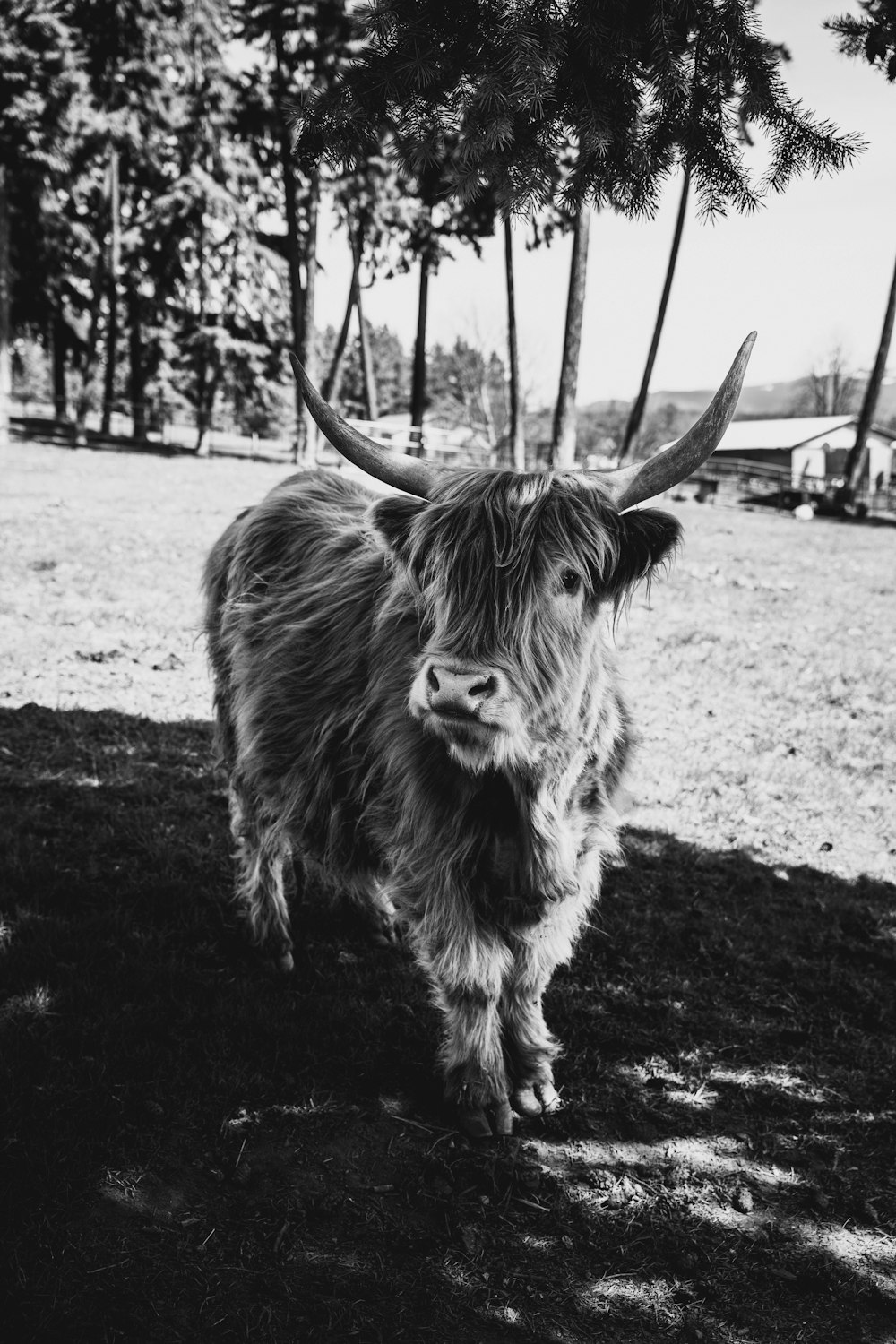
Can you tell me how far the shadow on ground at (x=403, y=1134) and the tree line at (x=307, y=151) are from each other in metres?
3.28

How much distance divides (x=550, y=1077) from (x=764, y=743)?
4040 millimetres

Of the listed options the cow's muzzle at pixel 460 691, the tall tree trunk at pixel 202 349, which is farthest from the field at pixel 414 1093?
the tall tree trunk at pixel 202 349

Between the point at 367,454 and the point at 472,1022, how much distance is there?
6.63ft

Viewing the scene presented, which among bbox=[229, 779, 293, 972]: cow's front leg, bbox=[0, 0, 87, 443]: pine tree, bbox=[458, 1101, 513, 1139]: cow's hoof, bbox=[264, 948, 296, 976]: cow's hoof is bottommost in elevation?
bbox=[458, 1101, 513, 1139]: cow's hoof

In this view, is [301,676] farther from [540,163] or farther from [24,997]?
[540,163]

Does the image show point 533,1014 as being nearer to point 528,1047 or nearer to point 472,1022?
point 528,1047

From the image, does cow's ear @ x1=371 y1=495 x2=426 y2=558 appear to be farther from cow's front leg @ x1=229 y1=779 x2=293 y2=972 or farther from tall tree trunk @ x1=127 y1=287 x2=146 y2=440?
tall tree trunk @ x1=127 y1=287 x2=146 y2=440

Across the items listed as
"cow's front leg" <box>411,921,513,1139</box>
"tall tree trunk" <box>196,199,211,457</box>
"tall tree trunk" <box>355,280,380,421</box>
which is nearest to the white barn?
"tall tree trunk" <box>355,280,380,421</box>

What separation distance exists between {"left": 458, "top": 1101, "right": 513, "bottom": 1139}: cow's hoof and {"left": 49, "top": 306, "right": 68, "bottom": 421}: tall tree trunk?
34.2m

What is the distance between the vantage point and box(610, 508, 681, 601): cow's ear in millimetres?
2719

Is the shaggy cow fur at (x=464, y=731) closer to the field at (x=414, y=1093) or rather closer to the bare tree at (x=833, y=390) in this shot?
the field at (x=414, y=1093)

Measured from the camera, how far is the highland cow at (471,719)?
99.5 inches

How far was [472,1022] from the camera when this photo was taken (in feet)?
9.68

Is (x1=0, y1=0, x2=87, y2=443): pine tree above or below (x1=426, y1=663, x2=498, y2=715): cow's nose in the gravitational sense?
above
